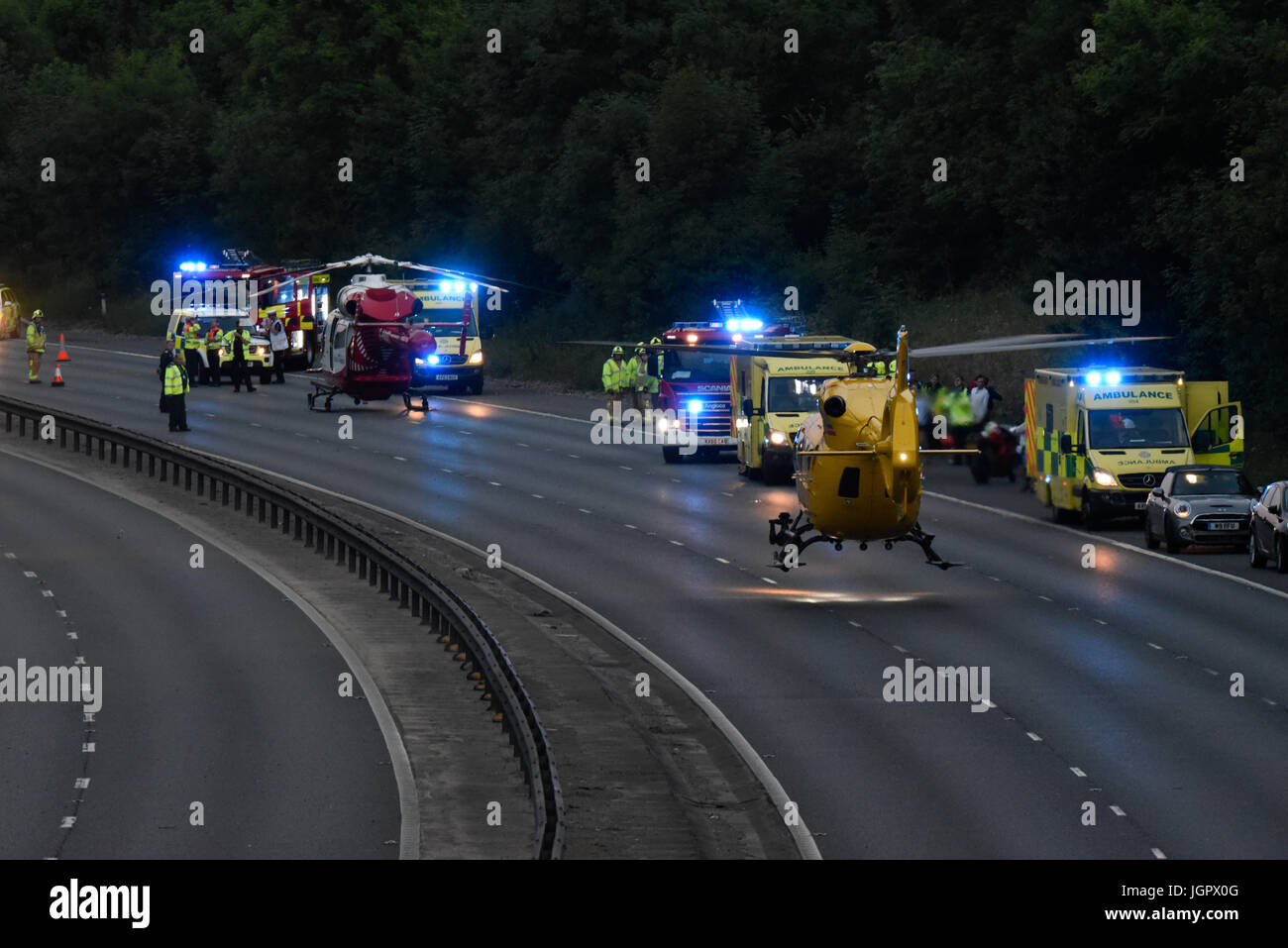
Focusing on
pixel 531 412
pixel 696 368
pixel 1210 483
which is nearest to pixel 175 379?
pixel 531 412

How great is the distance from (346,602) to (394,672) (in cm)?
535

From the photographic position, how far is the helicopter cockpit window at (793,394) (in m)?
43.5

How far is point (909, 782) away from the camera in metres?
20.2

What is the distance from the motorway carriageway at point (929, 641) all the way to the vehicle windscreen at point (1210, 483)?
1096mm

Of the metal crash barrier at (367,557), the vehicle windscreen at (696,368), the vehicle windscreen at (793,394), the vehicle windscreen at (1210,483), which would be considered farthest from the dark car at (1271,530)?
the vehicle windscreen at (696,368)

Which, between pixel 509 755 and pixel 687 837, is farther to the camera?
pixel 509 755

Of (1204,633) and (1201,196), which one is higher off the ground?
(1201,196)

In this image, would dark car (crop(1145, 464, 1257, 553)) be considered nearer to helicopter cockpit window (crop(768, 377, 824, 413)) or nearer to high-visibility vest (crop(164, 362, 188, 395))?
helicopter cockpit window (crop(768, 377, 824, 413))

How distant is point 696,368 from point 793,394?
6.00 meters

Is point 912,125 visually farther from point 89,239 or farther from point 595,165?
point 89,239

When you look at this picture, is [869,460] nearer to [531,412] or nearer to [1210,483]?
[1210,483]

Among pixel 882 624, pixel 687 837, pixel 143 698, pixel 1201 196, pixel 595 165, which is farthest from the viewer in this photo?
pixel 595 165
